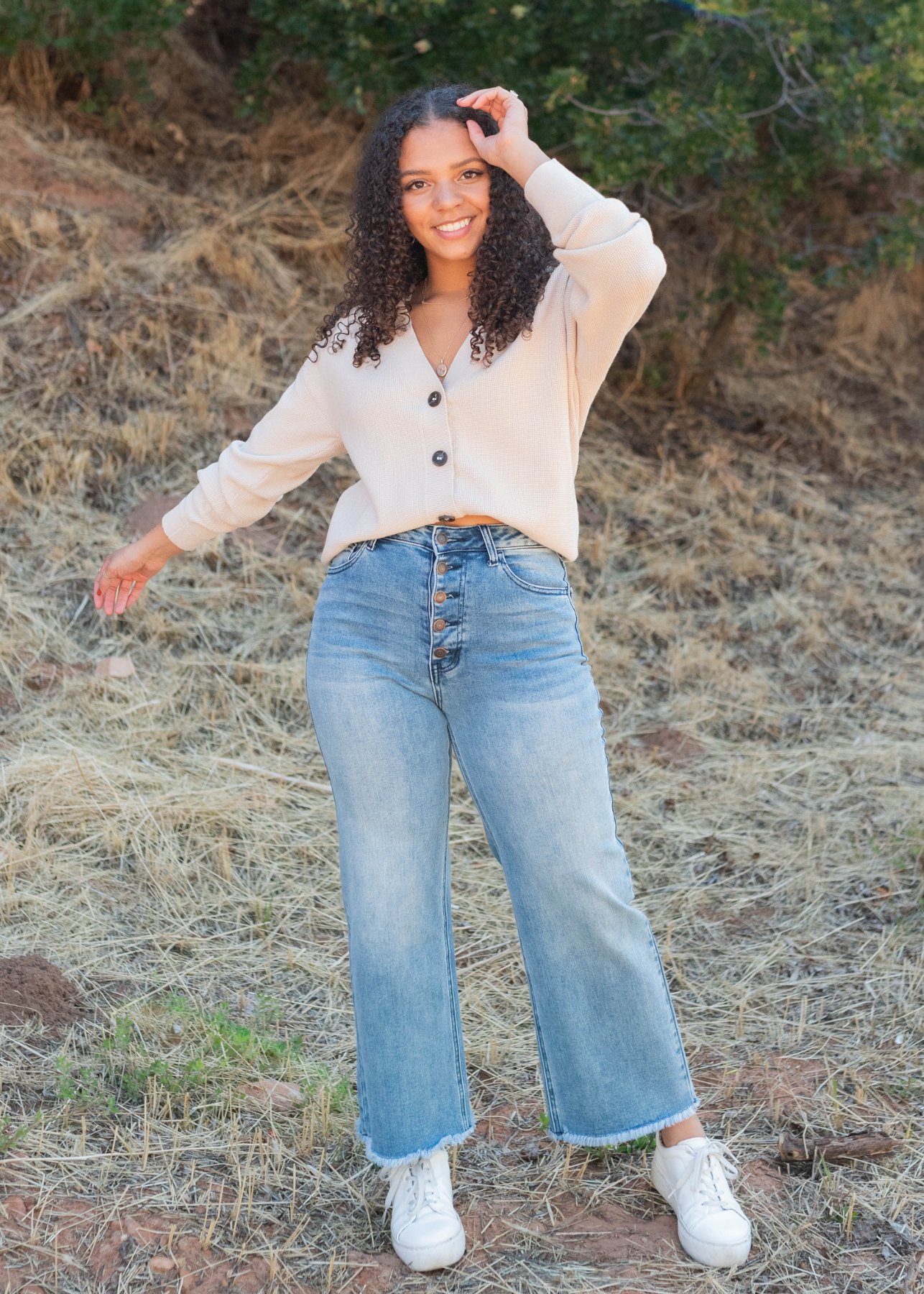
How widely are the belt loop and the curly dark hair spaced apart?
0.28 m

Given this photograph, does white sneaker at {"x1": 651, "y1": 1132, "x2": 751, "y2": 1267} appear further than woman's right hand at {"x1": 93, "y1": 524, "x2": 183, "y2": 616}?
No

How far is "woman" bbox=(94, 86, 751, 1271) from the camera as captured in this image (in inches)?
82.5

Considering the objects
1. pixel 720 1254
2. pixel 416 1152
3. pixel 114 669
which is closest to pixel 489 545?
pixel 416 1152

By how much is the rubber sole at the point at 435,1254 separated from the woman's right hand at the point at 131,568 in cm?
131

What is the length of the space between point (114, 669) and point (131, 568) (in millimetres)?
2033

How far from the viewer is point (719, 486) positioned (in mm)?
6352

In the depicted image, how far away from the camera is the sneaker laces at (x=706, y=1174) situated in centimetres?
220

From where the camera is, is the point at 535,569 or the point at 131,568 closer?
the point at 535,569

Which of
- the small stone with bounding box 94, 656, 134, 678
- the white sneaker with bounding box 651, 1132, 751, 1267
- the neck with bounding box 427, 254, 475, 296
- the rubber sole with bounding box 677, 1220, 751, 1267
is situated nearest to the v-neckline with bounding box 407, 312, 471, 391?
the neck with bounding box 427, 254, 475, 296

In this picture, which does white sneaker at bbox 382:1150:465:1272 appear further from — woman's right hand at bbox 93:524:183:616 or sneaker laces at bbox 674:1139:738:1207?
woman's right hand at bbox 93:524:183:616

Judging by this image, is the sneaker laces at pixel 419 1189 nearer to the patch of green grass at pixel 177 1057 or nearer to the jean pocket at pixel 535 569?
the patch of green grass at pixel 177 1057

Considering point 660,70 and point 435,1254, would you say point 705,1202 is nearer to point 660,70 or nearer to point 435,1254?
point 435,1254

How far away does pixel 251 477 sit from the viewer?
7.86ft

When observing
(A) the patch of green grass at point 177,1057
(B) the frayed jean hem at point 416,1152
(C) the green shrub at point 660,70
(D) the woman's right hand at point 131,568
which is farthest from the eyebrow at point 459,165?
(C) the green shrub at point 660,70
